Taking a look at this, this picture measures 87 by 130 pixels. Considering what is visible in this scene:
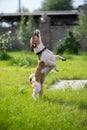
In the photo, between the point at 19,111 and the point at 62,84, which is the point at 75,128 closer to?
the point at 19,111

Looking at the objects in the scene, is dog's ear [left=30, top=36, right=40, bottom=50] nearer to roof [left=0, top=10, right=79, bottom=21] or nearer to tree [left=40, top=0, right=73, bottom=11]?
roof [left=0, top=10, right=79, bottom=21]

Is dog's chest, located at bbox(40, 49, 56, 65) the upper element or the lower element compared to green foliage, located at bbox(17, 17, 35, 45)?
upper

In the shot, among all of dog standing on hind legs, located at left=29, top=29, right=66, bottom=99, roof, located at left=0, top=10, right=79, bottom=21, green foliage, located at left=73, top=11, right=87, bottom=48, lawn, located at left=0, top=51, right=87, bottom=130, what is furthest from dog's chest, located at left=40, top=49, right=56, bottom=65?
roof, located at left=0, top=10, right=79, bottom=21

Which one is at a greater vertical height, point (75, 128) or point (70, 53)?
point (75, 128)

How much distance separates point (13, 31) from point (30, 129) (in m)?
21.8

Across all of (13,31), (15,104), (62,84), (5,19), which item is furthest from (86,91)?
(5,19)

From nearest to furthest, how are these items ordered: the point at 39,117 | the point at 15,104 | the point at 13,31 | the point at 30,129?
the point at 30,129 < the point at 39,117 < the point at 15,104 < the point at 13,31

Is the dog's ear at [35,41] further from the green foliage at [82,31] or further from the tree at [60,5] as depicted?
the tree at [60,5]

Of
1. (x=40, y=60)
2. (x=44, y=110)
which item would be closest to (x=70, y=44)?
(x=40, y=60)

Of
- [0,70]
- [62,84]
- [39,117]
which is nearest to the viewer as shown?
[39,117]

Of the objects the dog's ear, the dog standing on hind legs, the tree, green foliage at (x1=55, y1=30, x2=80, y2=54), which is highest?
the dog's ear

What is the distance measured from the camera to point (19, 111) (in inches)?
234

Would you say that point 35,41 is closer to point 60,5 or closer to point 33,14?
point 33,14

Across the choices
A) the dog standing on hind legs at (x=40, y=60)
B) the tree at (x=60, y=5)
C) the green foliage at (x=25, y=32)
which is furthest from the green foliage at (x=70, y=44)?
the tree at (x=60, y=5)
